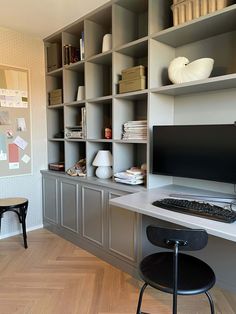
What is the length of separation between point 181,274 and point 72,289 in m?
1.07

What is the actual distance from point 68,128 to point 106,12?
4.53ft

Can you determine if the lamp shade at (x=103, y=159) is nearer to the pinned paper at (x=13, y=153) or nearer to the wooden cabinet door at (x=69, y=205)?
the wooden cabinet door at (x=69, y=205)

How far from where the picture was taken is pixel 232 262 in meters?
1.98

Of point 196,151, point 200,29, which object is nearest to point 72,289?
point 196,151

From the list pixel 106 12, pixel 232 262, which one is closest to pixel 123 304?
pixel 232 262

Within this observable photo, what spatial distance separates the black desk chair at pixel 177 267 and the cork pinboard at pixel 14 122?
7.27 feet

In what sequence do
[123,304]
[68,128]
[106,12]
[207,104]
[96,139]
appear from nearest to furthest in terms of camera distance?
[123,304]
[207,104]
[106,12]
[96,139]
[68,128]

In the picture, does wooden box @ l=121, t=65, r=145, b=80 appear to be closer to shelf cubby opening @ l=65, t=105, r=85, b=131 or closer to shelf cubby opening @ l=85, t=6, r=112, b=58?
shelf cubby opening @ l=85, t=6, r=112, b=58

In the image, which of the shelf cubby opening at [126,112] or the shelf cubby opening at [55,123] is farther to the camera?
the shelf cubby opening at [55,123]

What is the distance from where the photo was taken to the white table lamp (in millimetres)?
2672

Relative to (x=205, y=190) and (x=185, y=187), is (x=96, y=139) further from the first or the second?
(x=205, y=190)

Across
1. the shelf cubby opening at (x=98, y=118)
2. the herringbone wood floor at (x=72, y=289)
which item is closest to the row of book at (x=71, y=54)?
the shelf cubby opening at (x=98, y=118)

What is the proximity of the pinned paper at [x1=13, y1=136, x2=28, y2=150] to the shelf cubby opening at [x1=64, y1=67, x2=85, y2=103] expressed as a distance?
0.76 meters

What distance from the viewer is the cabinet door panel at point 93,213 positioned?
2.62m
